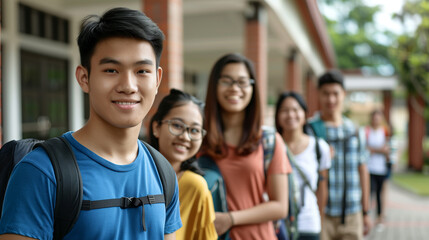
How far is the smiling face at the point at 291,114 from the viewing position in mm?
3533

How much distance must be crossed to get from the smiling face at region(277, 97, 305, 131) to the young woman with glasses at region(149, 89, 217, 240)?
1.51 m

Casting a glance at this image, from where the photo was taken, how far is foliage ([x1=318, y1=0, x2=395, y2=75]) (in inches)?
1620

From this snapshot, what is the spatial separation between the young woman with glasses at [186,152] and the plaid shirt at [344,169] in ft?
7.07

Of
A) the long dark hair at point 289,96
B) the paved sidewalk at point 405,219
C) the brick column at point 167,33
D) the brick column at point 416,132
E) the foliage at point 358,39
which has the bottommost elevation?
the paved sidewalk at point 405,219

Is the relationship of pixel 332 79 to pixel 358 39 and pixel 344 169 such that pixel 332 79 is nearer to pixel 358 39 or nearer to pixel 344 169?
pixel 344 169

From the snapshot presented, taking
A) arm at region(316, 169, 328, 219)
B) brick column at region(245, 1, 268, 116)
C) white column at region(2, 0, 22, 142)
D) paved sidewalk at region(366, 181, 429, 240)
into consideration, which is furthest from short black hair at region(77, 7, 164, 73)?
paved sidewalk at region(366, 181, 429, 240)

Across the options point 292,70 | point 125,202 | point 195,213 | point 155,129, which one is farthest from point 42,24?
point 125,202

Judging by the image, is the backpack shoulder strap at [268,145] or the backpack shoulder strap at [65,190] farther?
the backpack shoulder strap at [268,145]

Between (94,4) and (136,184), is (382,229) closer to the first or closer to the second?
(94,4)

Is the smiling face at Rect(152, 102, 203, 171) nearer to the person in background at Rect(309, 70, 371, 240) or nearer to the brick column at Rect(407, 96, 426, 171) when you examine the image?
the person in background at Rect(309, 70, 371, 240)

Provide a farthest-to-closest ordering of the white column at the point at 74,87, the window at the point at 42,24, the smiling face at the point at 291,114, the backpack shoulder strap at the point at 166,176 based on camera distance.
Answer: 1. the white column at the point at 74,87
2. the window at the point at 42,24
3. the smiling face at the point at 291,114
4. the backpack shoulder strap at the point at 166,176

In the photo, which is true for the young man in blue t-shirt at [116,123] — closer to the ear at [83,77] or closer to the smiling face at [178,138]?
the ear at [83,77]

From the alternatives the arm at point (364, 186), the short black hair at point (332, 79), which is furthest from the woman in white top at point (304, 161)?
the short black hair at point (332, 79)

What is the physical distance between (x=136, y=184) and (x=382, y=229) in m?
7.14
